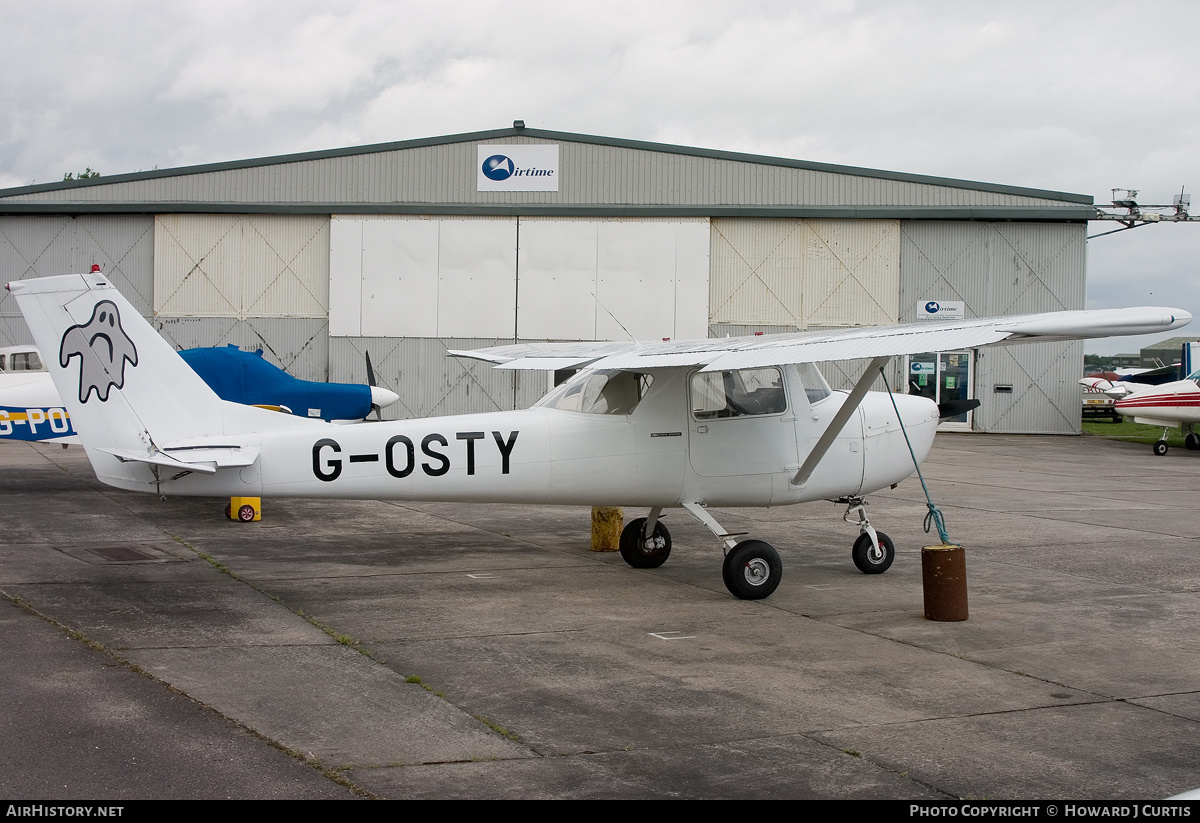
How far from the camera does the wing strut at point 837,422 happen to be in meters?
8.96

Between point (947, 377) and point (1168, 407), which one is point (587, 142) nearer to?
point (947, 377)

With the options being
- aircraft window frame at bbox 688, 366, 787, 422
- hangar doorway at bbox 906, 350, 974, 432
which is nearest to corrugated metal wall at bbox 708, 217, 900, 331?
hangar doorway at bbox 906, 350, 974, 432

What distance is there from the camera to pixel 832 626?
804 cm

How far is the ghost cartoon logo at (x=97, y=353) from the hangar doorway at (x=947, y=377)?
27050 mm

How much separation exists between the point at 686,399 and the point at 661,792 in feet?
17.5

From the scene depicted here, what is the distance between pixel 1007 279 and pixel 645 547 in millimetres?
25140

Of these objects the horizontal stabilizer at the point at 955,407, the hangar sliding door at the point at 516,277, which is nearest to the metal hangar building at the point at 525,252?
the hangar sliding door at the point at 516,277

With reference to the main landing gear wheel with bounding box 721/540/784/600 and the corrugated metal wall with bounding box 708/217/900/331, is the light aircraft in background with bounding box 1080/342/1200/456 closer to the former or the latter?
the corrugated metal wall with bounding box 708/217/900/331

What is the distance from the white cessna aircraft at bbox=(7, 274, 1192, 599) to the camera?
28.5 ft

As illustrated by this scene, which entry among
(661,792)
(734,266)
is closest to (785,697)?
(661,792)

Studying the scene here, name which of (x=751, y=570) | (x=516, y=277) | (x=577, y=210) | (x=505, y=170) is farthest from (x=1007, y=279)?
(x=751, y=570)

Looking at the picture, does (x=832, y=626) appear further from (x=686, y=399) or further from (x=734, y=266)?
A: (x=734, y=266)

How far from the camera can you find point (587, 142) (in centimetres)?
3152

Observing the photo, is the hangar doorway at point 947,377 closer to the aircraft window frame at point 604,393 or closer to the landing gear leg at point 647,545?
the landing gear leg at point 647,545
